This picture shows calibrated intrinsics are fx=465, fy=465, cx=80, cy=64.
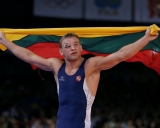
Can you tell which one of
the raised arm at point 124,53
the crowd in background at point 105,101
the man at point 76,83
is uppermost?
the raised arm at point 124,53

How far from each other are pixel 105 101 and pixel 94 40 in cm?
937

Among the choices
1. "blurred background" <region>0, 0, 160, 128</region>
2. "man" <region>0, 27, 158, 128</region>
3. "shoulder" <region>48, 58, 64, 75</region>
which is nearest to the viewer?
"man" <region>0, 27, 158, 128</region>

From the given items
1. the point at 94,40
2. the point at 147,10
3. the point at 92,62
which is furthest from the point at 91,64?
the point at 147,10

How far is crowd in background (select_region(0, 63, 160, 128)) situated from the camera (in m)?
13.6

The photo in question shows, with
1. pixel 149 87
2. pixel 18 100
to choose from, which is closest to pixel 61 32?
pixel 18 100

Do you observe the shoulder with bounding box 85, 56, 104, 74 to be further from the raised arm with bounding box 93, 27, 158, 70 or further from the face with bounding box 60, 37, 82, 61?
the face with bounding box 60, 37, 82, 61

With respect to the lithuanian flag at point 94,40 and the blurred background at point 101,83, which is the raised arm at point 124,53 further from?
the blurred background at point 101,83

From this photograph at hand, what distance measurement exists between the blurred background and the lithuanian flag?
4306 millimetres

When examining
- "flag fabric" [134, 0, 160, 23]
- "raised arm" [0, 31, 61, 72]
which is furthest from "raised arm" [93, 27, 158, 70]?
"flag fabric" [134, 0, 160, 23]

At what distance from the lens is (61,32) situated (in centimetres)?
659

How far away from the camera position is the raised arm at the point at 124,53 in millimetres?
5191

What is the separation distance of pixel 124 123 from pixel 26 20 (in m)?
4.30

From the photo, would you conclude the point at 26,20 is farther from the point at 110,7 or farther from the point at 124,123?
the point at 124,123

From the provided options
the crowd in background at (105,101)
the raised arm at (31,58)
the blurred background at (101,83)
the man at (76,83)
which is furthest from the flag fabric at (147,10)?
the man at (76,83)
